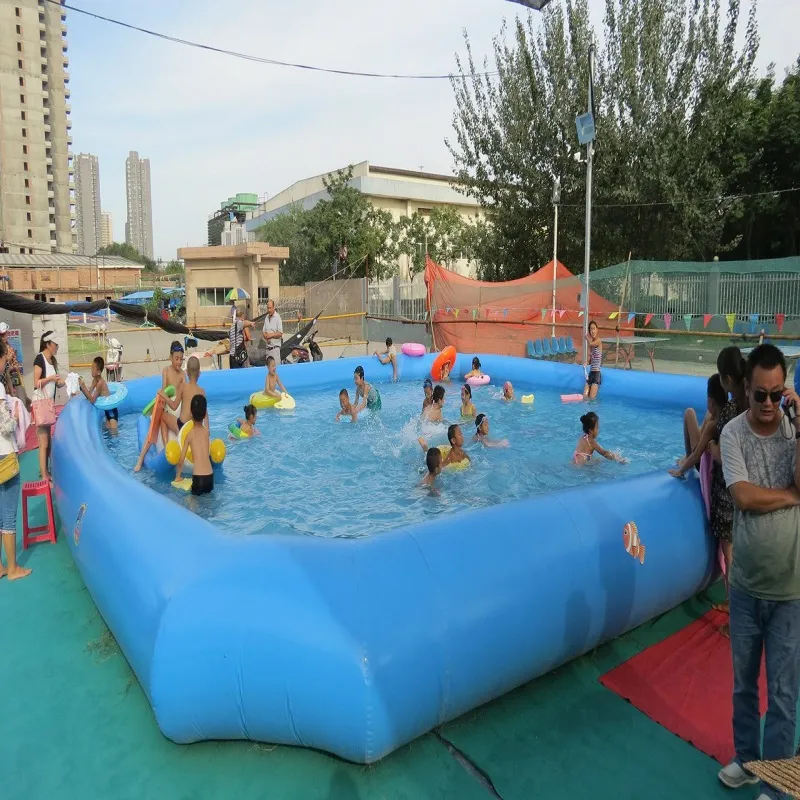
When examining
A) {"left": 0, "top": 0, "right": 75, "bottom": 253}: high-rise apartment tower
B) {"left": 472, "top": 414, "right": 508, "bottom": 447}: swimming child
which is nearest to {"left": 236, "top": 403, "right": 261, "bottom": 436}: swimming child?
{"left": 472, "top": 414, "right": 508, "bottom": 447}: swimming child

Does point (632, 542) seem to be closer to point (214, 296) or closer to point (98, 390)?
point (98, 390)

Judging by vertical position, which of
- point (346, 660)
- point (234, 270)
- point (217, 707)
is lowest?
point (217, 707)

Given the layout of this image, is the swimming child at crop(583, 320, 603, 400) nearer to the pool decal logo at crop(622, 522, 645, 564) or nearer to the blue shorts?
the pool decal logo at crop(622, 522, 645, 564)

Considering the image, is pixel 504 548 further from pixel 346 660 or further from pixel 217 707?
pixel 217 707

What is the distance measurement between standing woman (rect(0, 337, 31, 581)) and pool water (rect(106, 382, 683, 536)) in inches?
72.1

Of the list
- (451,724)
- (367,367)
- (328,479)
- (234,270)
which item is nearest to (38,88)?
(234,270)

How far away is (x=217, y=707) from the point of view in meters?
2.90

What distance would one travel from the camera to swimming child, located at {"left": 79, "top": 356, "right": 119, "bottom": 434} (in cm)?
902

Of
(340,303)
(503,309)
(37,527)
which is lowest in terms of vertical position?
(37,527)

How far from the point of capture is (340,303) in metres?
24.2

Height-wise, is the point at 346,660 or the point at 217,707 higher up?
the point at 346,660

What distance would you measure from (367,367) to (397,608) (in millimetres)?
11628

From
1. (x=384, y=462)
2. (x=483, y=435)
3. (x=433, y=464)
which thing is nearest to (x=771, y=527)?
(x=433, y=464)

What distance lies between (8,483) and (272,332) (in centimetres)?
857
